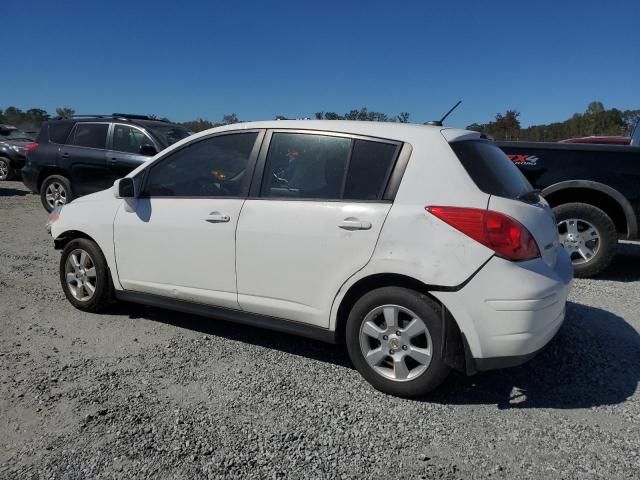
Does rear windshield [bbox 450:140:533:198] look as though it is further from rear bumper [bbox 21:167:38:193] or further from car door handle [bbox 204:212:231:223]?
rear bumper [bbox 21:167:38:193]

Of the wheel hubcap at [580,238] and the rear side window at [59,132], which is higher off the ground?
the rear side window at [59,132]

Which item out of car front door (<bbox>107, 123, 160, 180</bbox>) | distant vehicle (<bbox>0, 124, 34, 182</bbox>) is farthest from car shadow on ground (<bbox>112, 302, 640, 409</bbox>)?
distant vehicle (<bbox>0, 124, 34, 182</bbox>)

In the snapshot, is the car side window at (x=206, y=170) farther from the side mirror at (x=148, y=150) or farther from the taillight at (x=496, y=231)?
the side mirror at (x=148, y=150)

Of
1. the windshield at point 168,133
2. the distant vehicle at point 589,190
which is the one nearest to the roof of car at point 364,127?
the distant vehicle at point 589,190

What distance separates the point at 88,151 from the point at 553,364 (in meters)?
8.30

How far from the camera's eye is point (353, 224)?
3350 mm

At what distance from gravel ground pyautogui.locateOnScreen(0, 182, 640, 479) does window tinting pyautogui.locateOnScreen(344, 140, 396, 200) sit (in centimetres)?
127

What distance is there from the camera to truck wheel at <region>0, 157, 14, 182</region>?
656 inches

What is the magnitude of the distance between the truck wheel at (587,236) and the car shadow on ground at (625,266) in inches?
13.3

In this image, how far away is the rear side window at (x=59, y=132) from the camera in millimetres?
9836

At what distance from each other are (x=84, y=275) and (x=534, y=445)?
379 centimetres

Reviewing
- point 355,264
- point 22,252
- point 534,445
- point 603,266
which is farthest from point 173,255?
point 603,266

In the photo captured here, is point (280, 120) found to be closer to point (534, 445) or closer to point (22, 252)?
point (534, 445)

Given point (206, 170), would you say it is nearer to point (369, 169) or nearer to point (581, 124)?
point (369, 169)
